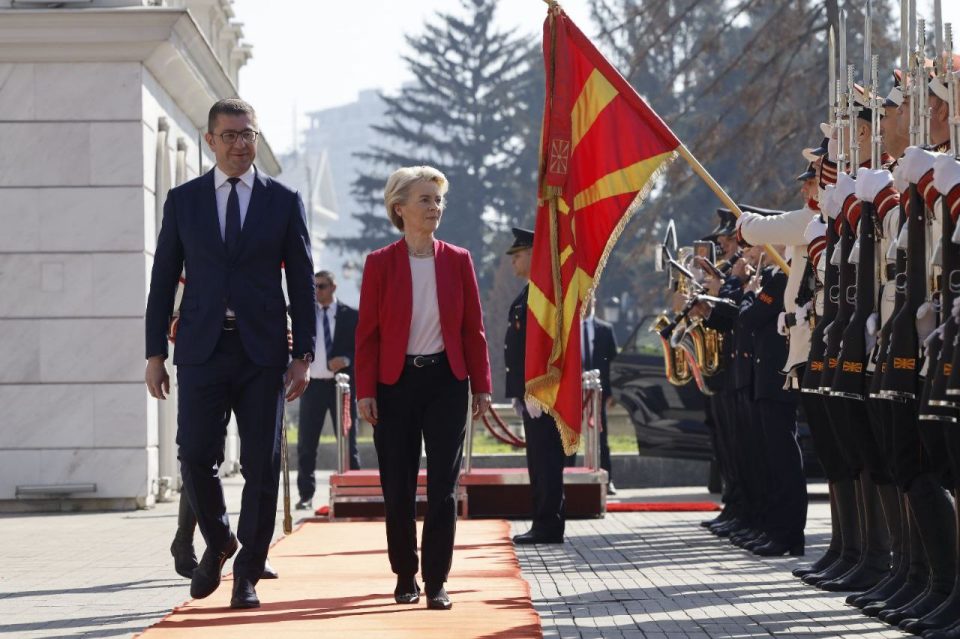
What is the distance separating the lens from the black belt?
8977mm

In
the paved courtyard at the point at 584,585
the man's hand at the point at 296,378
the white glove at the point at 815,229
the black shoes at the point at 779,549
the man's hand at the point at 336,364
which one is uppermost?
the white glove at the point at 815,229

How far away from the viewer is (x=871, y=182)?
8352 mm

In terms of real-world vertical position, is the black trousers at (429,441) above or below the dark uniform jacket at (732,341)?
below

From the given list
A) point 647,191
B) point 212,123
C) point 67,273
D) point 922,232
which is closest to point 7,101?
point 67,273

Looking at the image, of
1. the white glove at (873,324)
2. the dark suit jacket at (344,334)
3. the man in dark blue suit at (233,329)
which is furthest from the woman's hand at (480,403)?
the dark suit jacket at (344,334)

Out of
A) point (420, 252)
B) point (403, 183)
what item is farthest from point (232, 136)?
point (420, 252)

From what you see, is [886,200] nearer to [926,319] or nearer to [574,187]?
[926,319]

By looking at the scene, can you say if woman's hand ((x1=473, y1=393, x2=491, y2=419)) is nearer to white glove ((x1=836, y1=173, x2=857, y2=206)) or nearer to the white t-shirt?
the white t-shirt

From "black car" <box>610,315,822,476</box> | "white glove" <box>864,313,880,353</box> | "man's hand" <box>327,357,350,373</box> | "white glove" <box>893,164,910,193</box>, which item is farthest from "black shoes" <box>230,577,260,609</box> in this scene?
"black car" <box>610,315,822,476</box>

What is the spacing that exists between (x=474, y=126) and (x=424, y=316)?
63.4 meters

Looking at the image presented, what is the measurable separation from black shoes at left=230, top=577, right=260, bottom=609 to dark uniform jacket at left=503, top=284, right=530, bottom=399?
5429 mm

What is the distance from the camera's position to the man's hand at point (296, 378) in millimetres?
8781

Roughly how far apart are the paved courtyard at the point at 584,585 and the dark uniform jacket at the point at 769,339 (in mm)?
1048

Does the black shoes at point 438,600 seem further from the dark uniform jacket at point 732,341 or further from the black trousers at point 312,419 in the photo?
the black trousers at point 312,419
